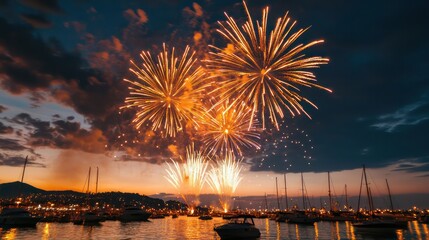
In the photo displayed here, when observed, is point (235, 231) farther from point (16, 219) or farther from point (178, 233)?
point (16, 219)

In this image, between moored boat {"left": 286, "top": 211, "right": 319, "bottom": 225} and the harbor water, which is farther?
moored boat {"left": 286, "top": 211, "right": 319, "bottom": 225}

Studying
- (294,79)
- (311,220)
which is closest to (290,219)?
(311,220)

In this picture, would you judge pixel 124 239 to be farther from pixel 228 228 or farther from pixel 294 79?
pixel 294 79

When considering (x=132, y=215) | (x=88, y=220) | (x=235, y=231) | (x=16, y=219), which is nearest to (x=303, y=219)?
(x=235, y=231)

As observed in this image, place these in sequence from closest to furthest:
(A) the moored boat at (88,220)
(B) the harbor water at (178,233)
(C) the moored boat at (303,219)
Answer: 1. (B) the harbor water at (178,233)
2. (C) the moored boat at (303,219)
3. (A) the moored boat at (88,220)

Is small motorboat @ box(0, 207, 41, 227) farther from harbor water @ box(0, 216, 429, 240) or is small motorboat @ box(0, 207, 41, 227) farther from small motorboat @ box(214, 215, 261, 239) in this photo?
small motorboat @ box(214, 215, 261, 239)

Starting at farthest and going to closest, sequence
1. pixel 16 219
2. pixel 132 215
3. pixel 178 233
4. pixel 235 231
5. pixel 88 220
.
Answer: pixel 132 215 < pixel 88 220 < pixel 16 219 < pixel 178 233 < pixel 235 231

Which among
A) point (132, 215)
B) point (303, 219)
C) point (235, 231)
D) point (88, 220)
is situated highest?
point (132, 215)

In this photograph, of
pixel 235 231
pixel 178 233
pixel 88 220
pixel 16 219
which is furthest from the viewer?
pixel 88 220

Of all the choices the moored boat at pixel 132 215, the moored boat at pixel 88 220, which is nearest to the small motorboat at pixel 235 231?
the moored boat at pixel 88 220

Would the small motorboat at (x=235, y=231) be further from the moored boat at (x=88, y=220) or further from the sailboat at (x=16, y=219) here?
the moored boat at (x=88, y=220)

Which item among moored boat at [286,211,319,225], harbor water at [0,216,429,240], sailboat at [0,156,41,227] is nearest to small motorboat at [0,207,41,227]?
sailboat at [0,156,41,227]

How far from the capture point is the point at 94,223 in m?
105

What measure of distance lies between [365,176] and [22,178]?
11528cm
